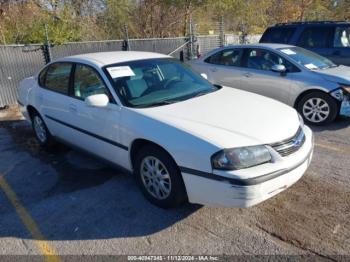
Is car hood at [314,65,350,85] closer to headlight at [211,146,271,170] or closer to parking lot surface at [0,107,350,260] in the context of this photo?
parking lot surface at [0,107,350,260]

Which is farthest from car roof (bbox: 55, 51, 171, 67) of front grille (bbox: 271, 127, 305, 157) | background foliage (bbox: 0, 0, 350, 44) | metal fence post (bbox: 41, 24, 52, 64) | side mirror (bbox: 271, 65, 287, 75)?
background foliage (bbox: 0, 0, 350, 44)

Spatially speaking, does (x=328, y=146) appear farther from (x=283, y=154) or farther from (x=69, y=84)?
(x=69, y=84)

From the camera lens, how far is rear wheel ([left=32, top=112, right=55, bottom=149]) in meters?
5.40

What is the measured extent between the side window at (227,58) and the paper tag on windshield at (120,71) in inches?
139

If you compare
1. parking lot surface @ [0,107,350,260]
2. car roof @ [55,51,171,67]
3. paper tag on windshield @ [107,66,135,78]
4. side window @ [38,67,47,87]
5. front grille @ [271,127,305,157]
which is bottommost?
parking lot surface @ [0,107,350,260]

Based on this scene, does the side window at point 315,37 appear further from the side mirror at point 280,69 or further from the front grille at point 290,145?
the front grille at point 290,145

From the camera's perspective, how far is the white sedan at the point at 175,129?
2938mm

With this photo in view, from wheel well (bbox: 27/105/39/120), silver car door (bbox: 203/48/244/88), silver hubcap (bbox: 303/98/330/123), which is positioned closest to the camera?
wheel well (bbox: 27/105/39/120)

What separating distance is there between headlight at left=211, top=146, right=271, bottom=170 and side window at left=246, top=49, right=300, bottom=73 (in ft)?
12.5

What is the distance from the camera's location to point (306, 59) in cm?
652

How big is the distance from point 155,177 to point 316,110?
3767mm

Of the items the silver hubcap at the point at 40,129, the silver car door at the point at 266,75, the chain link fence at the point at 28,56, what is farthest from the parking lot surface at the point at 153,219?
the chain link fence at the point at 28,56

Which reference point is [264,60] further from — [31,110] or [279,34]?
[31,110]

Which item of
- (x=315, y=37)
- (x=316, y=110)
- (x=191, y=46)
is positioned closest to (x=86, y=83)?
(x=316, y=110)
